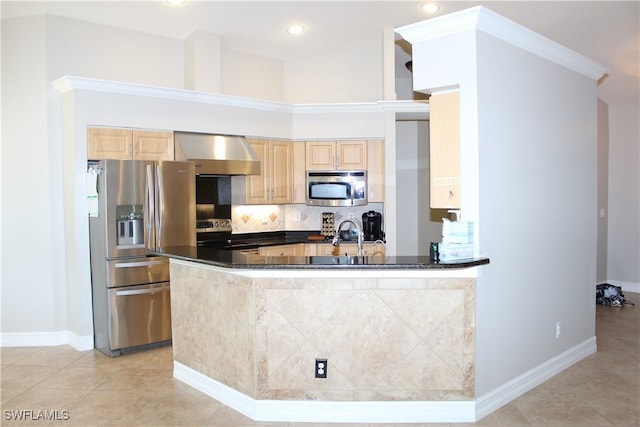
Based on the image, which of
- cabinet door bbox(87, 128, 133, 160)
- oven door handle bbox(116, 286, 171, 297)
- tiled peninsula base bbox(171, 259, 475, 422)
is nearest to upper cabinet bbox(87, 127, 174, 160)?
cabinet door bbox(87, 128, 133, 160)

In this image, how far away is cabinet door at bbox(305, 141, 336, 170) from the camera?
21.4 ft

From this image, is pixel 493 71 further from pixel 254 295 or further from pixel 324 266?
pixel 254 295

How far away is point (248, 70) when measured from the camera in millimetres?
6879

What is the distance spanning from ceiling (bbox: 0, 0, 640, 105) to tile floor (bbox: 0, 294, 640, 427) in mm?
3191

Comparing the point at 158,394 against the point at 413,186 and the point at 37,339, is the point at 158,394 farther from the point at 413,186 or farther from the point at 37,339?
the point at 413,186

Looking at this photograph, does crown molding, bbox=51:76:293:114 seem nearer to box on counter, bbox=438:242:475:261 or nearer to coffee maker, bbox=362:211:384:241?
coffee maker, bbox=362:211:384:241

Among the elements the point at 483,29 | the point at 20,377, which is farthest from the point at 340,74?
the point at 20,377

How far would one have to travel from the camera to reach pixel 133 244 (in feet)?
16.8

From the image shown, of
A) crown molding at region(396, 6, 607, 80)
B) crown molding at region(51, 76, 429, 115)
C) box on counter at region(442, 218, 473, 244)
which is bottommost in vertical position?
box on counter at region(442, 218, 473, 244)

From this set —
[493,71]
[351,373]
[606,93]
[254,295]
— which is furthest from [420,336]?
[606,93]

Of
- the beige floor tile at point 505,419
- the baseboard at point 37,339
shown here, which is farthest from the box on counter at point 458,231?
the baseboard at point 37,339

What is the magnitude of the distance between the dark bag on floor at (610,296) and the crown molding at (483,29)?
13.0 ft

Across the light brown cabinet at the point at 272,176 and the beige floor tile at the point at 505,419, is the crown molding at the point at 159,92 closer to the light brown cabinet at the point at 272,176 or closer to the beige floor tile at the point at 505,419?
the light brown cabinet at the point at 272,176

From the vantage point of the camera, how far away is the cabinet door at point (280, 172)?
21.3 ft
